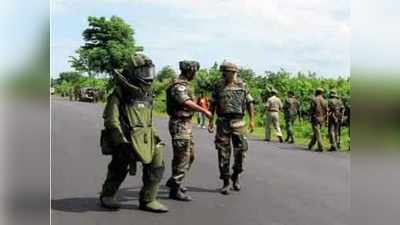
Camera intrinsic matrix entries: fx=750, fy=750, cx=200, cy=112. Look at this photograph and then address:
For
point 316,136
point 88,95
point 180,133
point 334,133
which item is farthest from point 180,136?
point 334,133

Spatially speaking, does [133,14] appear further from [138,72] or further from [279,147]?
[279,147]

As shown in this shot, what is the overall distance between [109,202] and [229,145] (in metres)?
0.83

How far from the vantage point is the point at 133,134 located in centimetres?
457

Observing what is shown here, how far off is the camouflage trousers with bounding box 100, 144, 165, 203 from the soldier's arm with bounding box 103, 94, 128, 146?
0.09 m

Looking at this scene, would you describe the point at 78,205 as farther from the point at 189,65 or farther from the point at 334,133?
the point at 334,133

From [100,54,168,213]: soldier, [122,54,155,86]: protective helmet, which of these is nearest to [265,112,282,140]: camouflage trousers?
[100,54,168,213]: soldier

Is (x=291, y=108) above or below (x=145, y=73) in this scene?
below

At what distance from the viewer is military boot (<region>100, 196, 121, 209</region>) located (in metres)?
4.60

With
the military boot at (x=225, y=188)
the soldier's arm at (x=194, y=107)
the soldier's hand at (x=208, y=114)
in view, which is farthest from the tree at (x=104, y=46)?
the military boot at (x=225, y=188)

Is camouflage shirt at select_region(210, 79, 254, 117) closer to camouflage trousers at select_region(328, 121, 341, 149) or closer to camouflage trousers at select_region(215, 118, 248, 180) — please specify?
camouflage trousers at select_region(215, 118, 248, 180)

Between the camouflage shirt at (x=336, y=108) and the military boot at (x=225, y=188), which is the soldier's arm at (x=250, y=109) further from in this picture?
the camouflage shirt at (x=336, y=108)

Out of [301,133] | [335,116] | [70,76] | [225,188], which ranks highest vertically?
[70,76]
